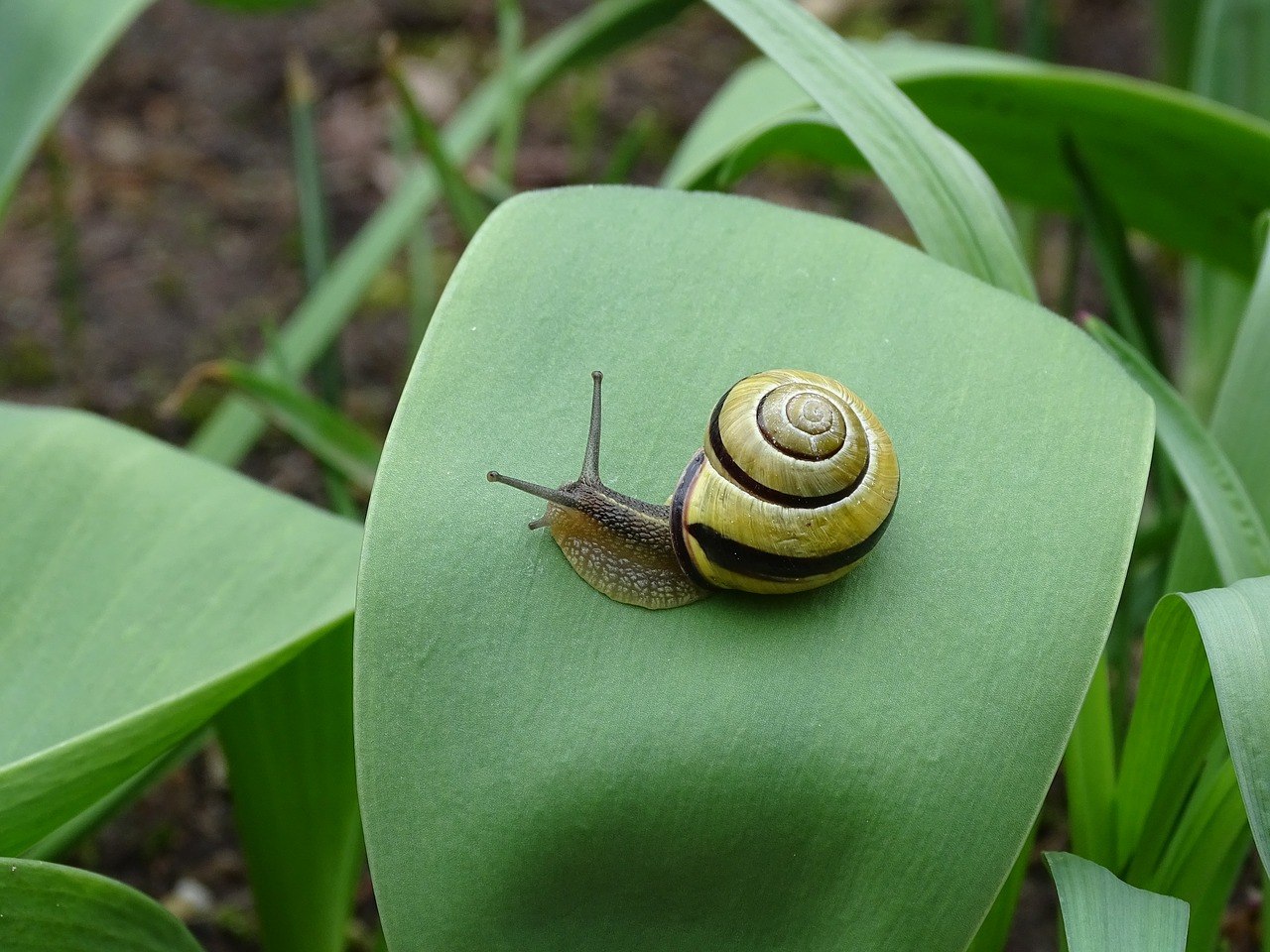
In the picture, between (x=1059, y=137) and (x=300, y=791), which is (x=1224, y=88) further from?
(x=300, y=791)

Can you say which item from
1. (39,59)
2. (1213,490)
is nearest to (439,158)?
(39,59)

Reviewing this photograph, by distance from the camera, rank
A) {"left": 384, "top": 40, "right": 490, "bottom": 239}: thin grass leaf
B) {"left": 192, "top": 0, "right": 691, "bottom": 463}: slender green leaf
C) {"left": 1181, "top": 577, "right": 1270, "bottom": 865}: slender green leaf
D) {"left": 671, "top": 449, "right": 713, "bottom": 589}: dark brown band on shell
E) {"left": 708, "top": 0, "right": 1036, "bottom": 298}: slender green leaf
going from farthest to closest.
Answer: {"left": 192, "top": 0, "right": 691, "bottom": 463}: slender green leaf
{"left": 384, "top": 40, "right": 490, "bottom": 239}: thin grass leaf
{"left": 708, "top": 0, "right": 1036, "bottom": 298}: slender green leaf
{"left": 671, "top": 449, "right": 713, "bottom": 589}: dark brown band on shell
{"left": 1181, "top": 577, "right": 1270, "bottom": 865}: slender green leaf

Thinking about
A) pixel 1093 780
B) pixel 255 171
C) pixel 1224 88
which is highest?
pixel 255 171

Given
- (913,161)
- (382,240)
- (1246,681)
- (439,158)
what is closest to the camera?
(1246,681)

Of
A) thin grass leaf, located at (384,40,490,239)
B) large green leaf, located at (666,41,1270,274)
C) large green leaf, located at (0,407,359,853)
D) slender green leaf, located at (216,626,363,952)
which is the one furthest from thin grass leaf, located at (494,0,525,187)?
slender green leaf, located at (216,626,363,952)

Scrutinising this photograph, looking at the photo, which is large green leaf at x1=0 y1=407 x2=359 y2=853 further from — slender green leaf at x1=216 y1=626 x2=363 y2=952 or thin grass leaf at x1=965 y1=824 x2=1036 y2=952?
thin grass leaf at x1=965 y1=824 x2=1036 y2=952

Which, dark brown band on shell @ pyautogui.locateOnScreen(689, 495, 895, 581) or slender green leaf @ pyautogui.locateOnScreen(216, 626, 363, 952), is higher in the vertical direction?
dark brown band on shell @ pyautogui.locateOnScreen(689, 495, 895, 581)

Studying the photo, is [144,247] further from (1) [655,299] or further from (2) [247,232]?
(1) [655,299]
